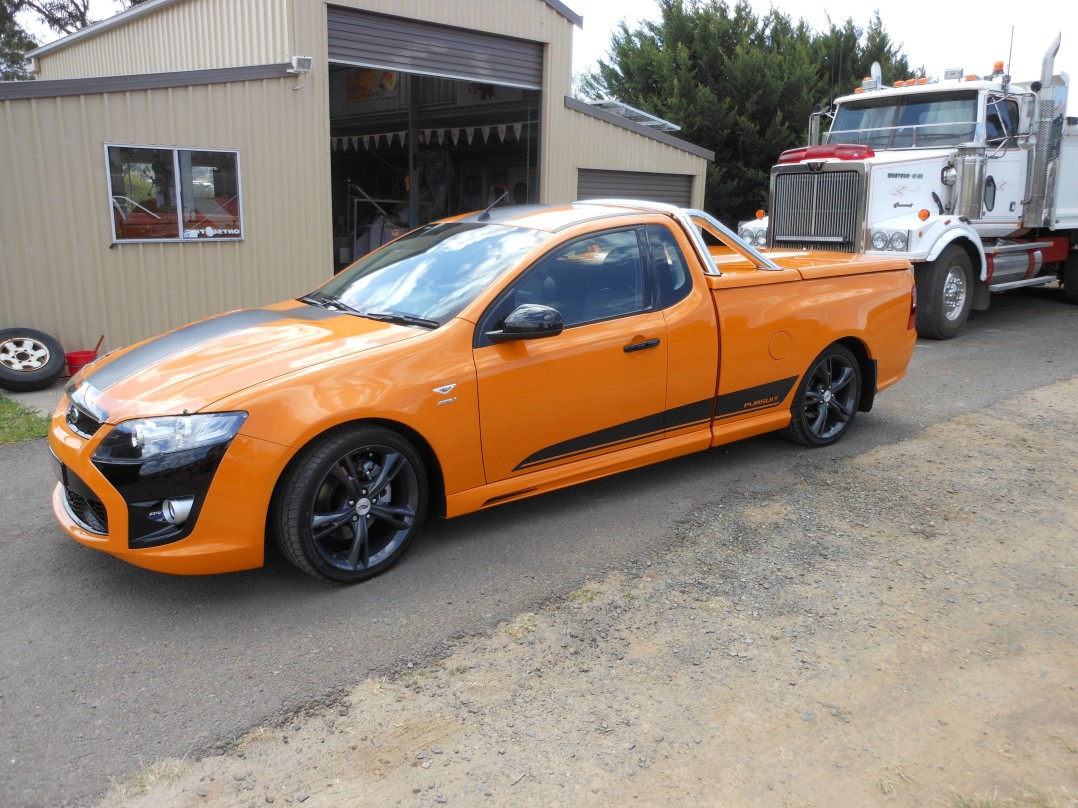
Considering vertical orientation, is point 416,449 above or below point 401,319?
below

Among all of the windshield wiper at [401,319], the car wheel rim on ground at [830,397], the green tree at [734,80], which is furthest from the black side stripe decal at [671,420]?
the green tree at [734,80]

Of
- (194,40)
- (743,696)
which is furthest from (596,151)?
(743,696)

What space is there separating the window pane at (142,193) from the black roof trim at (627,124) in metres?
5.88

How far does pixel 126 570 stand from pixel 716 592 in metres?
2.79

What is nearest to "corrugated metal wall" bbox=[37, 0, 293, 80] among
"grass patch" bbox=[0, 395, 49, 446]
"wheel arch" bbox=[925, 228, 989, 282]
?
"grass patch" bbox=[0, 395, 49, 446]

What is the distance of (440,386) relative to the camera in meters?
4.13

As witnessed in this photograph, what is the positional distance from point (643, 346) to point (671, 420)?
0.55 metres

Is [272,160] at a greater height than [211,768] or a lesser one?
greater

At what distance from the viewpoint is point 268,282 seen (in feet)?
32.6

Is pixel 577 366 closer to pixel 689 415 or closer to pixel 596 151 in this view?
pixel 689 415

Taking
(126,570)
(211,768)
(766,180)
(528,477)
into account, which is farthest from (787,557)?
(766,180)

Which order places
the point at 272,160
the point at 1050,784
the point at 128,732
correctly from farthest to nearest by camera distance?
the point at 272,160 < the point at 128,732 < the point at 1050,784

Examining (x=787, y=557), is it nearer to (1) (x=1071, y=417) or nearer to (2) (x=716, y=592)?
(2) (x=716, y=592)

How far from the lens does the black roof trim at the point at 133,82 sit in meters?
7.89
